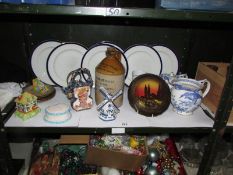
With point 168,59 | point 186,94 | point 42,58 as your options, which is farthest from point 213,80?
point 42,58

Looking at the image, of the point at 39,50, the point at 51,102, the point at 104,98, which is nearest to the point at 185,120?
the point at 104,98

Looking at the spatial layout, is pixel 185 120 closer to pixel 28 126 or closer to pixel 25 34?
pixel 28 126

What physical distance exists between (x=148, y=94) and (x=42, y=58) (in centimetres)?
60

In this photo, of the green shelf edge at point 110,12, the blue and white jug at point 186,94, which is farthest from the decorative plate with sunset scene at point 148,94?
the green shelf edge at point 110,12

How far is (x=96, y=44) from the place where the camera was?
1202 mm

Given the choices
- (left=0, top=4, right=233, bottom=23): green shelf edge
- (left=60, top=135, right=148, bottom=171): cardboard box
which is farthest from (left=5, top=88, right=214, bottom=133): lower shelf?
(left=0, top=4, right=233, bottom=23): green shelf edge

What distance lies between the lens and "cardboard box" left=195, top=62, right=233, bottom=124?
0.99 meters

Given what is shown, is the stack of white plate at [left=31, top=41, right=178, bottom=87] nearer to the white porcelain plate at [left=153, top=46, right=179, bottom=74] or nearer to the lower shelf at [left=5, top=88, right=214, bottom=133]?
the white porcelain plate at [left=153, top=46, right=179, bottom=74]

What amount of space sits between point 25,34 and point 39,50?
4.1 inches

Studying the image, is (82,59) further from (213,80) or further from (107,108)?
(213,80)

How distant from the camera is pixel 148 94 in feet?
3.29

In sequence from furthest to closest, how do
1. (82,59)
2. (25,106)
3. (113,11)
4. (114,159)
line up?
(82,59) → (114,159) → (25,106) → (113,11)

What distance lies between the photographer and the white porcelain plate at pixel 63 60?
1190 millimetres

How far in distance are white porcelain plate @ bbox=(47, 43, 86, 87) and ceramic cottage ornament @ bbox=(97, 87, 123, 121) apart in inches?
13.3
